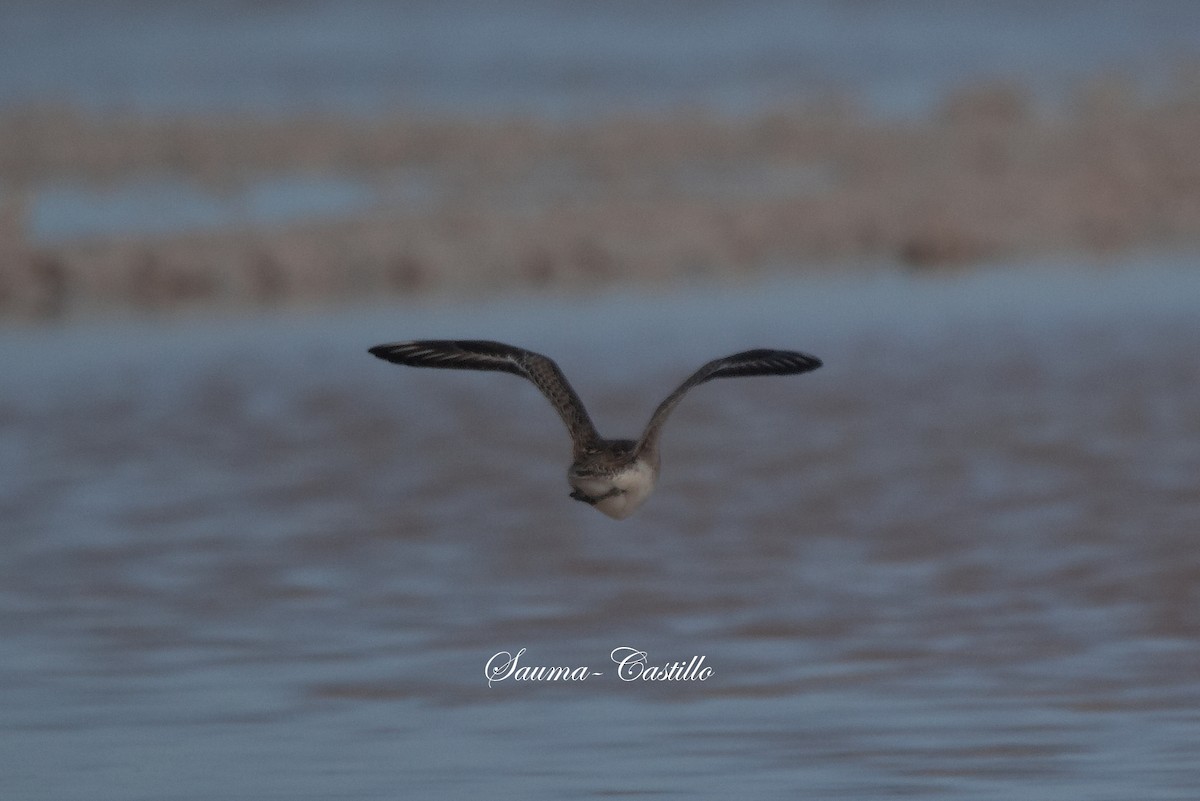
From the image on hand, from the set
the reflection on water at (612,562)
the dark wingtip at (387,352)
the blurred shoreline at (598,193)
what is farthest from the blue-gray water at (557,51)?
the dark wingtip at (387,352)

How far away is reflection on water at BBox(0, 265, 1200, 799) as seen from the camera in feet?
25.7

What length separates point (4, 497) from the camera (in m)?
12.6

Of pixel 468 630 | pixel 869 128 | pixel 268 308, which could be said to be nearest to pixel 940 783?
pixel 468 630

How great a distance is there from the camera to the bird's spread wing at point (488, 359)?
7750mm

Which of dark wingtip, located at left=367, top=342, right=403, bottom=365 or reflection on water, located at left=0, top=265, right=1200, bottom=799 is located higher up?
dark wingtip, located at left=367, top=342, right=403, bottom=365

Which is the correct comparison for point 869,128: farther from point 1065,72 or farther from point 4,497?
point 4,497

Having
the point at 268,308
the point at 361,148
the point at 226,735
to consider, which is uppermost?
the point at 361,148

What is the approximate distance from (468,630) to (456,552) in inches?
61.9

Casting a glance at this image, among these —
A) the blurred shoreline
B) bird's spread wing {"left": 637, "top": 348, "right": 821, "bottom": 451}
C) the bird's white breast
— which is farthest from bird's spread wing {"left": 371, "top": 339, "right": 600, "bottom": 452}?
the blurred shoreline

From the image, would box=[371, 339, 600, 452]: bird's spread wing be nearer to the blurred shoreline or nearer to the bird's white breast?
the bird's white breast

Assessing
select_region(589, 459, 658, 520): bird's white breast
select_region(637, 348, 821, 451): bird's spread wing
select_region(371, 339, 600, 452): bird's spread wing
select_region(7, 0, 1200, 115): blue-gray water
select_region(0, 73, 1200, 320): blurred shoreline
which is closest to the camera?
select_region(589, 459, 658, 520): bird's white breast

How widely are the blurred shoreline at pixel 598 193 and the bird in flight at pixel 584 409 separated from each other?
1077 cm

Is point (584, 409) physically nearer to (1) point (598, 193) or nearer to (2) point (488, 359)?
(2) point (488, 359)

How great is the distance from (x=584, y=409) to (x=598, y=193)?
617 inches
